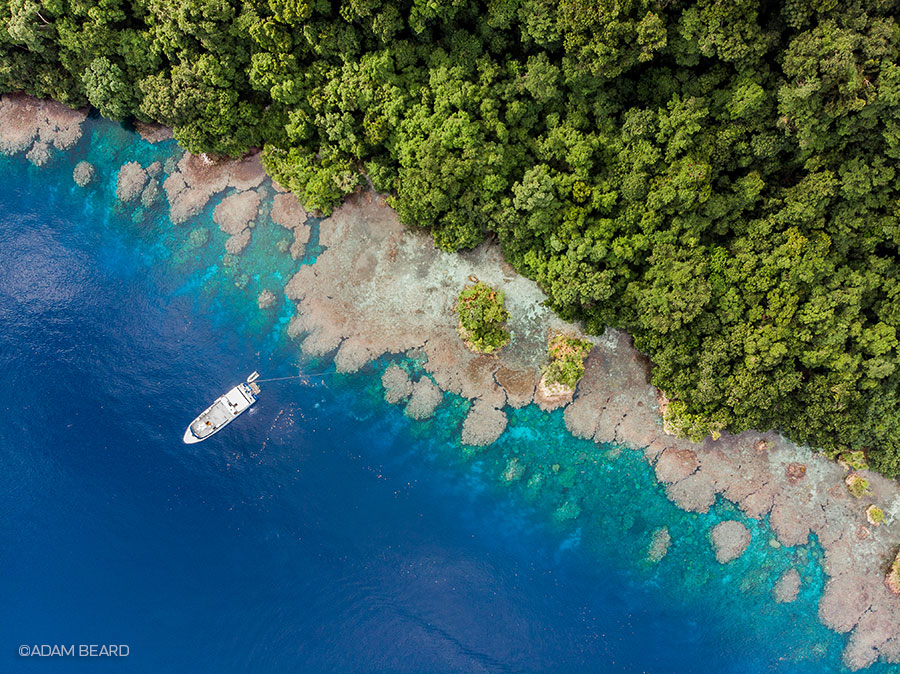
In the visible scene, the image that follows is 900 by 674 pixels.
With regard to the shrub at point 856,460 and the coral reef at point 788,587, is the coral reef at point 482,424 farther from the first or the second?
the shrub at point 856,460

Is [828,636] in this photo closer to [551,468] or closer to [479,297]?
[551,468]

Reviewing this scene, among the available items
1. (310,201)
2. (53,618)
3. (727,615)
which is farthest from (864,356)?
(53,618)

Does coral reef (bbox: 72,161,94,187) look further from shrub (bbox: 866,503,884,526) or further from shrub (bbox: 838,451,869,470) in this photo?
shrub (bbox: 866,503,884,526)

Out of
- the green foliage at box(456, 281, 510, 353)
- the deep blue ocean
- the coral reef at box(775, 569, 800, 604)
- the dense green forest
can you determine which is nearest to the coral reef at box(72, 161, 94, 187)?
the deep blue ocean

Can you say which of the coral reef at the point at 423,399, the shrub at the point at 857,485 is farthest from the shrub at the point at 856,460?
the coral reef at the point at 423,399

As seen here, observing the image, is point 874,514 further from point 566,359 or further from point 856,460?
point 566,359

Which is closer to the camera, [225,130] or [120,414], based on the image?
[225,130]

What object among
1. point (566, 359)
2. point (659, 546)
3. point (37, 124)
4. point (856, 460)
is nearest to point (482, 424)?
point (566, 359)
